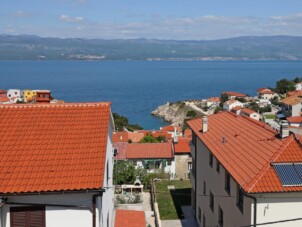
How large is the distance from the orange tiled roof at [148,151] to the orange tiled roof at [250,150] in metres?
19.0

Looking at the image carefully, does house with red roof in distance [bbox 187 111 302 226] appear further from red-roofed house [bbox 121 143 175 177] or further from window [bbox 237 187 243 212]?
red-roofed house [bbox 121 143 175 177]

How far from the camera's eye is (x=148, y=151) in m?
42.5

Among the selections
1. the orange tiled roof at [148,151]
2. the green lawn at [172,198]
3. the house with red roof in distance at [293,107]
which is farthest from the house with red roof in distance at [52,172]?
the house with red roof in distance at [293,107]

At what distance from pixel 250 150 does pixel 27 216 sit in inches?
394

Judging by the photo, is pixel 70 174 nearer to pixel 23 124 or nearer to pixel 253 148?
pixel 23 124

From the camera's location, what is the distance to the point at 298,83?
411 ft

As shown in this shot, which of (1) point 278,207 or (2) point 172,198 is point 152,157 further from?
(1) point 278,207

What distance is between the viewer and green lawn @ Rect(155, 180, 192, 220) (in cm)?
2559

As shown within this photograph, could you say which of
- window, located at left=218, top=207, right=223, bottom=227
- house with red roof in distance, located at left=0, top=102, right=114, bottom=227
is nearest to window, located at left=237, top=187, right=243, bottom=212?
Answer: window, located at left=218, top=207, right=223, bottom=227

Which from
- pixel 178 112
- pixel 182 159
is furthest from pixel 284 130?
pixel 178 112

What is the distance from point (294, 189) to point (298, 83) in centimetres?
11880

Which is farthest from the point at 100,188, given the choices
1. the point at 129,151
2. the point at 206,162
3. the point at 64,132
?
the point at 129,151

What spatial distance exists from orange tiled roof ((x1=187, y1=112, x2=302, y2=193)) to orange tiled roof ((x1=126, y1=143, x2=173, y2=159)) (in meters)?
19.0

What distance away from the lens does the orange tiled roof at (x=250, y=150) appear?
13.9 m
